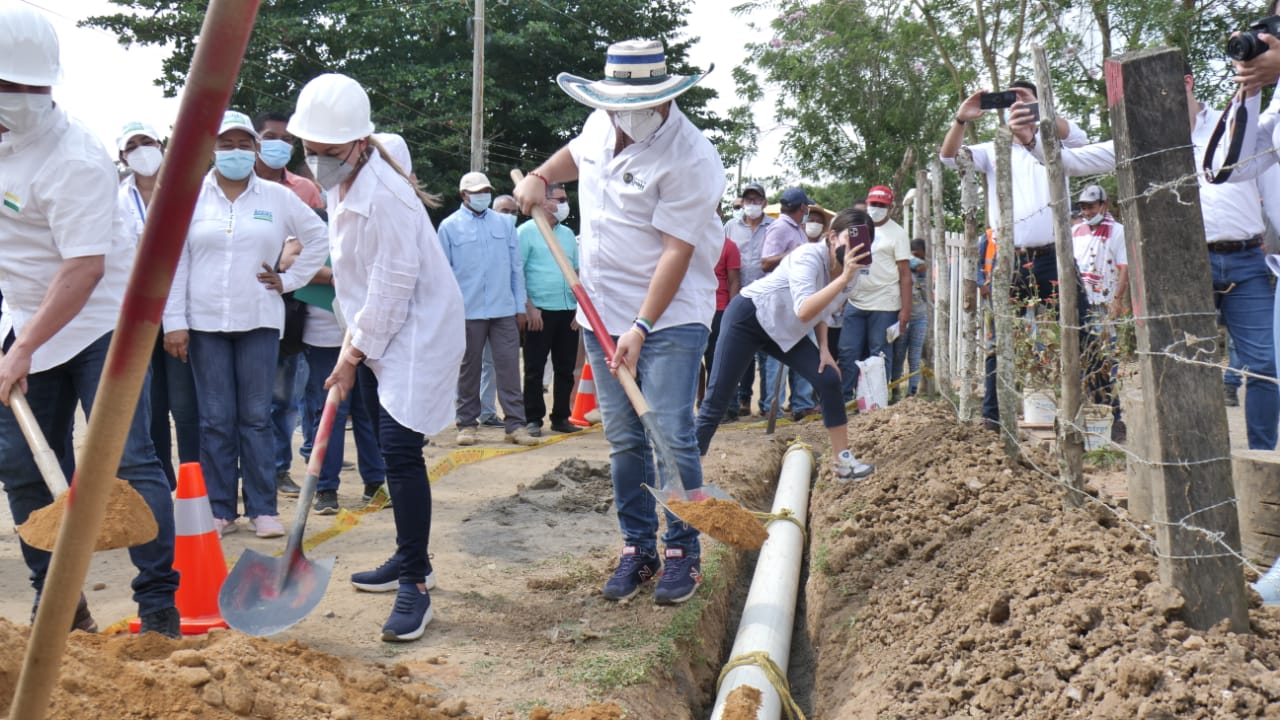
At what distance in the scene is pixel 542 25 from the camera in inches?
926

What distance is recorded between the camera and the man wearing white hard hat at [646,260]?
12.7 feet

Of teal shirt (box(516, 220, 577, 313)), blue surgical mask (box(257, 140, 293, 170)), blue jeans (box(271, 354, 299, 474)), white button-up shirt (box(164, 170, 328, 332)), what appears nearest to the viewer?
white button-up shirt (box(164, 170, 328, 332))

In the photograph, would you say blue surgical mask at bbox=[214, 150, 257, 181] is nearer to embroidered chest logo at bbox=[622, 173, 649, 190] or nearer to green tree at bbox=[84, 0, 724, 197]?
embroidered chest logo at bbox=[622, 173, 649, 190]

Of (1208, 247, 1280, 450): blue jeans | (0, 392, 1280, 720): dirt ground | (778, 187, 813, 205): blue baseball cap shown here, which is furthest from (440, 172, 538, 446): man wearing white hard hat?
(1208, 247, 1280, 450): blue jeans

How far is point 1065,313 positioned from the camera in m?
4.05

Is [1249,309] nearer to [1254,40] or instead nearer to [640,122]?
[1254,40]

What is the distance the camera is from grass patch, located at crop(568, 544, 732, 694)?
342 centimetres

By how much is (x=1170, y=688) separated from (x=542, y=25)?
2279 cm

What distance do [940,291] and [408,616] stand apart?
6.28m

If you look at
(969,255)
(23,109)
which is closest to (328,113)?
(23,109)

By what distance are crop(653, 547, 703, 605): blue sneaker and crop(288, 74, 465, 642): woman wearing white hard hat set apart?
0.90 metres

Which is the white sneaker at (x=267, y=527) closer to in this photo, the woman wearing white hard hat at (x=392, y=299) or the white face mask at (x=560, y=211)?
the woman wearing white hard hat at (x=392, y=299)

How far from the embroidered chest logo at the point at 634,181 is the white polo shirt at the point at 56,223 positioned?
1.69 meters

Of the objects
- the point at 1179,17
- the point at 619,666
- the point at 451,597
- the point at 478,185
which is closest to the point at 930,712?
the point at 619,666
